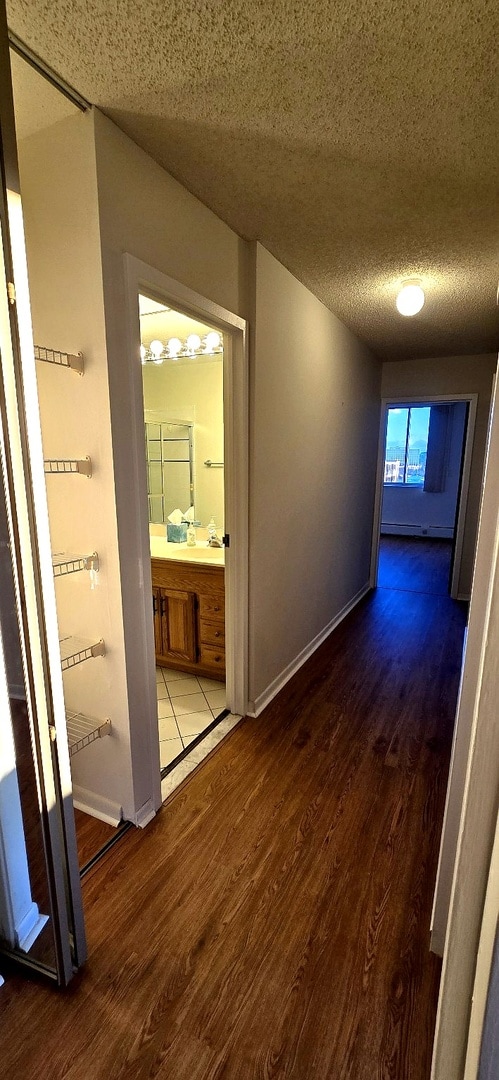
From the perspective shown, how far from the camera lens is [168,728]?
2.40 m

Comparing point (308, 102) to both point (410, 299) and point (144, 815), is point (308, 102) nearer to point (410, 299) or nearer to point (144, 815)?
point (410, 299)

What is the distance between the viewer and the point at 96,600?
5.31 ft

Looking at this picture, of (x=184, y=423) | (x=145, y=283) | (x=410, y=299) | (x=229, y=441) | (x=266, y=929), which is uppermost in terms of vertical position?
(x=410, y=299)

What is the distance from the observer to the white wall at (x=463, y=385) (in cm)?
436

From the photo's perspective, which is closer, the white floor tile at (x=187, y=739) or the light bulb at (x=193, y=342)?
the white floor tile at (x=187, y=739)

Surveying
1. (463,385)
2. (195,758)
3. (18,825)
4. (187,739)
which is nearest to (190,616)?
(187,739)

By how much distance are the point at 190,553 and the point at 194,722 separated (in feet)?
3.48

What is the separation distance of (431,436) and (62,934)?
794cm

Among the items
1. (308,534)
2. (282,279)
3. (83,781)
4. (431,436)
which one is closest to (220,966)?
(83,781)

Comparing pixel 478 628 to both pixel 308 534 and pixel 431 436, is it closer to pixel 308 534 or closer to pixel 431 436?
pixel 308 534

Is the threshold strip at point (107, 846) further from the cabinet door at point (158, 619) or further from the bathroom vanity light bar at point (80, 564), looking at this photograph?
the cabinet door at point (158, 619)

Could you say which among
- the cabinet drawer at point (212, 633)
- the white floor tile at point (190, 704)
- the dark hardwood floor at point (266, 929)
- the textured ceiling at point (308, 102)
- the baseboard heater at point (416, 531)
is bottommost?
the dark hardwood floor at point (266, 929)

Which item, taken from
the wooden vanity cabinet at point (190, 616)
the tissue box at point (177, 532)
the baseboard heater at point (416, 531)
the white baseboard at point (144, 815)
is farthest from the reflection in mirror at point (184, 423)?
the baseboard heater at point (416, 531)

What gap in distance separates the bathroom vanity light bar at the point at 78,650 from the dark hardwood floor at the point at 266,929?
2.46ft
